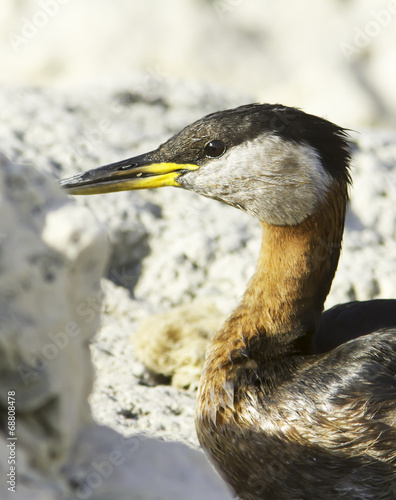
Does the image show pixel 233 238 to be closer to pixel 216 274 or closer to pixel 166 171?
pixel 216 274

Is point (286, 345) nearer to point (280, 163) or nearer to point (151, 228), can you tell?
point (280, 163)

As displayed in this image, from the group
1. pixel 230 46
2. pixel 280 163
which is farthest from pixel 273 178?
pixel 230 46

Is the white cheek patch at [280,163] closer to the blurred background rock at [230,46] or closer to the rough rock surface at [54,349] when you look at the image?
the rough rock surface at [54,349]

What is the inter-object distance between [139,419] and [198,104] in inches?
152

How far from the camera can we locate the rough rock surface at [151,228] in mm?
5438

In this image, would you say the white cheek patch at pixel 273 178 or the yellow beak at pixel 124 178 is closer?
the white cheek patch at pixel 273 178

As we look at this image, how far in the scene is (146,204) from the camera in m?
6.33

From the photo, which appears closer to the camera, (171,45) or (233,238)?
(233,238)

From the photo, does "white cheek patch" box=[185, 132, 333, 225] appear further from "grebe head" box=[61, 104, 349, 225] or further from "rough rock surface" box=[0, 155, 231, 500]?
"rough rock surface" box=[0, 155, 231, 500]

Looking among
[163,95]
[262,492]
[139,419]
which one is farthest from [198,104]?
[262,492]

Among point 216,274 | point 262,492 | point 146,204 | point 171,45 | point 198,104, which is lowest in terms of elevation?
point 262,492

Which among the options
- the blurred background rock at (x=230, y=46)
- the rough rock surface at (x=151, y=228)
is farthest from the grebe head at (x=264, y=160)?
the blurred background rock at (x=230, y=46)

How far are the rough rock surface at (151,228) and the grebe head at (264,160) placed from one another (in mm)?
1454

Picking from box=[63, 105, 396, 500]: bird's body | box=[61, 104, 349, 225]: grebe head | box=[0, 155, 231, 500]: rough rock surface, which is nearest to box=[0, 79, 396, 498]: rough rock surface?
box=[63, 105, 396, 500]: bird's body
